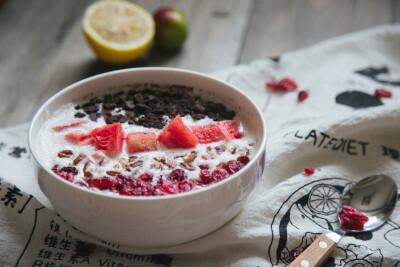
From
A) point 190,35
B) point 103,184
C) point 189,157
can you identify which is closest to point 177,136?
point 189,157

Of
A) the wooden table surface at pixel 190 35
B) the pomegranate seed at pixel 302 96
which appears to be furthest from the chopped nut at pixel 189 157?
the wooden table surface at pixel 190 35

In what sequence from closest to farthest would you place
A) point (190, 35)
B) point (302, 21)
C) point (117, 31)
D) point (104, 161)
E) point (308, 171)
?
point (104, 161)
point (308, 171)
point (117, 31)
point (190, 35)
point (302, 21)

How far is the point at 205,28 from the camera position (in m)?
2.97

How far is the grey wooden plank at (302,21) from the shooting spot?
2.84 meters

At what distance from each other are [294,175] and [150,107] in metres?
0.65

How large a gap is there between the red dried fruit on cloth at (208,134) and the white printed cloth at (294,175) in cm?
27

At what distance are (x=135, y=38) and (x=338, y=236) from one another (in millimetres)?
1638

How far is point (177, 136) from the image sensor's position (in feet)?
5.26

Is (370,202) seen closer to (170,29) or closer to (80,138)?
(80,138)

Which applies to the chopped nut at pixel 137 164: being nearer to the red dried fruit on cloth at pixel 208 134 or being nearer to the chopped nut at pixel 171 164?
the chopped nut at pixel 171 164

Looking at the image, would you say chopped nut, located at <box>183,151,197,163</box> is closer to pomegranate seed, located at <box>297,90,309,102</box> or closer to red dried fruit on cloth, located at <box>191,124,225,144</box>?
red dried fruit on cloth, located at <box>191,124,225,144</box>

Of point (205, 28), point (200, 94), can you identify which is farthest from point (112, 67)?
point (200, 94)

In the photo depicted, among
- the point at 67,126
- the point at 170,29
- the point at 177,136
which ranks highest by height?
the point at 177,136

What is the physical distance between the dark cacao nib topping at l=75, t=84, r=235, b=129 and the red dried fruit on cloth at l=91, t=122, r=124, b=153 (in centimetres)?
10
